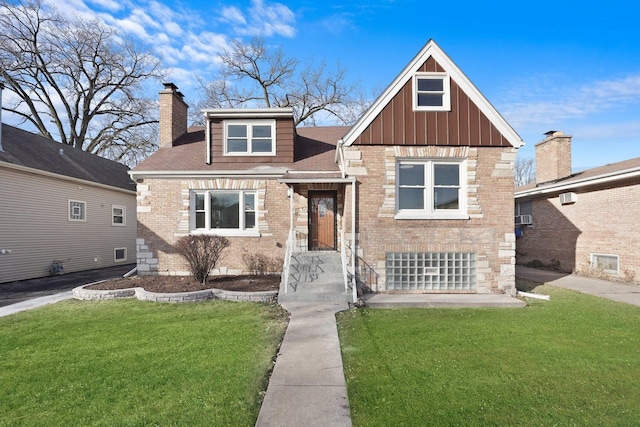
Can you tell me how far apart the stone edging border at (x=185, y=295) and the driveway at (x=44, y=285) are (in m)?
1.77

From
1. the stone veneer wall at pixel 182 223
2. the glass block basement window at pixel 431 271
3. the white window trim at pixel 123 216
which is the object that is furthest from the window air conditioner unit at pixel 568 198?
the white window trim at pixel 123 216

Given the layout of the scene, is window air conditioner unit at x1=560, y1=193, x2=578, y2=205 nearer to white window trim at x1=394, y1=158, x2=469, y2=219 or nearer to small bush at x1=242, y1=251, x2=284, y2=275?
white window trim at x1=394, y1=158, x2=469, y2=219

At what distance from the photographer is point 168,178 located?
1186cm

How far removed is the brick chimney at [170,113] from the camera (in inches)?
526

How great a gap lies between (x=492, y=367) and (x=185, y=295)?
23.5 feet

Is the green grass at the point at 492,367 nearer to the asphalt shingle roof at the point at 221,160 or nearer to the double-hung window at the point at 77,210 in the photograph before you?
the asphalt shingle roof at the point at 221,160

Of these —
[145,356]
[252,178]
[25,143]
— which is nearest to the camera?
[145,356]

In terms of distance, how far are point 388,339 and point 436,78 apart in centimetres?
732

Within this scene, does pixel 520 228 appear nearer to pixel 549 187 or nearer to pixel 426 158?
pixel 549 187

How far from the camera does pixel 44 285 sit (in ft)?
37.3

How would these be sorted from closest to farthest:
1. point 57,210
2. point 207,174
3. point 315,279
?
point 315,279, point 207,174, point 57,210

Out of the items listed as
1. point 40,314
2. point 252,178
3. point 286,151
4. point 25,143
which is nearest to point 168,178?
point 252,178

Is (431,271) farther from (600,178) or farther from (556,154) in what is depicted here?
(556,154)

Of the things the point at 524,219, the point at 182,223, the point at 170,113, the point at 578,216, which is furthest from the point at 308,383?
the point at 524,219
